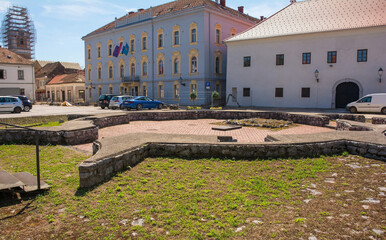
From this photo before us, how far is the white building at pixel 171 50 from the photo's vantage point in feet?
119

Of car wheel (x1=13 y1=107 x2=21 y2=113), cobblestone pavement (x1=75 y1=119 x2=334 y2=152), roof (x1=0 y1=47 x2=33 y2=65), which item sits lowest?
cobblestone pavement (x1=75 y1=119 x2=334 y2=152)

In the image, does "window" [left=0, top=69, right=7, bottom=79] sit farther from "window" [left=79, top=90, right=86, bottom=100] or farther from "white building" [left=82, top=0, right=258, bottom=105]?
"white building" [left=82, top=0, right=258, bottom=105]

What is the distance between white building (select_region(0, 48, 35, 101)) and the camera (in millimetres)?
51250

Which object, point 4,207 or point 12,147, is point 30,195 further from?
point 12,147

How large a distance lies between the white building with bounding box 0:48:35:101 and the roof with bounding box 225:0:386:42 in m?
40.3

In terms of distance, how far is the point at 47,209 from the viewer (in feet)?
15.9

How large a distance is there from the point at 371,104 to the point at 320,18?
10.8 metres

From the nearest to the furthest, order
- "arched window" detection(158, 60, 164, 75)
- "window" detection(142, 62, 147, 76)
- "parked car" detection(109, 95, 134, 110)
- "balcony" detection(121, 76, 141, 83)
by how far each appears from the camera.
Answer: "parked car" detection(109, 95, 134, 110)
"arched window" detection(158, 60, 164, 75)
"window" detection(142, 62, 147, 76)
"balcony" detection(121, 76, 141, 83)

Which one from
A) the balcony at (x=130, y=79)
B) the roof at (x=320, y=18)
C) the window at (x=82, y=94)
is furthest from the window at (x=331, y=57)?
the window at (x=82, y=94)

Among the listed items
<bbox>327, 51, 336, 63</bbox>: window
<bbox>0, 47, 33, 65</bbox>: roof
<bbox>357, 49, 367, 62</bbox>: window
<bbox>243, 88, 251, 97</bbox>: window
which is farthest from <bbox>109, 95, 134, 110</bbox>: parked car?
<bbox>0, 47, 33, 65</bbox>: roof

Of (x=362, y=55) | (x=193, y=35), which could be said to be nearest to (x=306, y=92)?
(x=362, y=55)

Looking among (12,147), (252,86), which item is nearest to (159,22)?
(252,86)

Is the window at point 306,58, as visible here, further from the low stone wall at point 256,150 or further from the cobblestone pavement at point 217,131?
the low stone wall at point 256,150

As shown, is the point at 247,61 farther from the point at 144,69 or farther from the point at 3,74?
the point at 3,74
